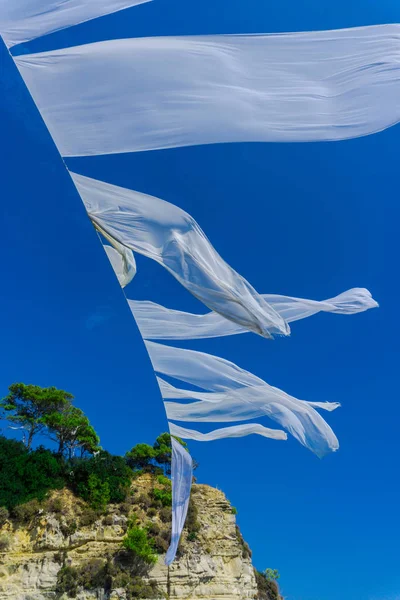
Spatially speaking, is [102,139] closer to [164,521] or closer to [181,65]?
[181,65]

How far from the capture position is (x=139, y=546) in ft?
50.5

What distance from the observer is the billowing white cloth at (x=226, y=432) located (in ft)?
20.8

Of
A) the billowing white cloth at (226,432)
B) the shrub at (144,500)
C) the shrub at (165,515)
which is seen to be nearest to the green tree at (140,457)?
the shrub at (144,500)

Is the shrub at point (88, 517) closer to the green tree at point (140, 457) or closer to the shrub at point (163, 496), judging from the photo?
the shrub at point (163, 496)

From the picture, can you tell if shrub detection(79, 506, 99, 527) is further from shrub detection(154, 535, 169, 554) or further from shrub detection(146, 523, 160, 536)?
shrub detection(154, 535, 169, 554)

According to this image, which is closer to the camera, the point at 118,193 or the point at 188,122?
the point at 188,122

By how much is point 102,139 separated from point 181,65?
1011 mm

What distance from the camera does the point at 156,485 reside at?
1862 centimetres

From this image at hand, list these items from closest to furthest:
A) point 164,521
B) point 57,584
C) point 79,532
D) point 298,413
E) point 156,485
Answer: point 298,413
point 57,584
point 79,532
point 164,521
point 156,485

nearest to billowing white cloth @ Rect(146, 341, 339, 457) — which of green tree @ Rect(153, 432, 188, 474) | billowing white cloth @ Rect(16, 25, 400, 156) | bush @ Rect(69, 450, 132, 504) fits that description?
billowing white cloth @ Rect(16, 25, 400, 156)

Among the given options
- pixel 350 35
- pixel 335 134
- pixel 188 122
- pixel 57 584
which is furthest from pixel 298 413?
pixel 57 584

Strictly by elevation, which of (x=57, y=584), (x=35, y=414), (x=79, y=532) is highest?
(x=35, y=414)

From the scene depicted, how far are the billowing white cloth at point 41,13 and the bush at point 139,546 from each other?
1597 cm

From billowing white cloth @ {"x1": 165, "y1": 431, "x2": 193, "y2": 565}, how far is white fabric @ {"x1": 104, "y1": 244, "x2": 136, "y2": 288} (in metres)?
2.84
